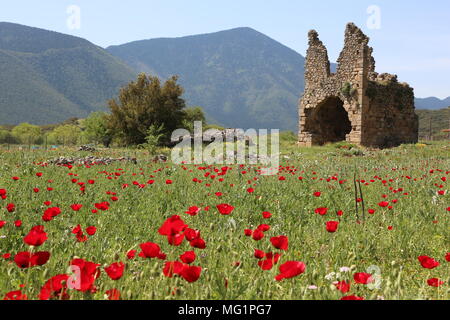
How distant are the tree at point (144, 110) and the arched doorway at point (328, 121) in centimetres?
1055

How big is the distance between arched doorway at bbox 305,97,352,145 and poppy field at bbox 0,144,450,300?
19.0 m

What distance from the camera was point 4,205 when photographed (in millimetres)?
4633

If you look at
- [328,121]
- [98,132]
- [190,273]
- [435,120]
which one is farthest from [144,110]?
[435,120]

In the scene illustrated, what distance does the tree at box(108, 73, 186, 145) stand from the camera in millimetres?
28578

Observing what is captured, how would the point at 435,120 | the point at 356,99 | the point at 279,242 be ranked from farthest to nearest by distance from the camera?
the point at 435,120, the point at 356,99, the point at 279,242

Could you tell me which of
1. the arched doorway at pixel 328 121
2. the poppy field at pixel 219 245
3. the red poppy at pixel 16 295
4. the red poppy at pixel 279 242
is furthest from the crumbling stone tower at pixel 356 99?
the red poppy at pixel 16 295

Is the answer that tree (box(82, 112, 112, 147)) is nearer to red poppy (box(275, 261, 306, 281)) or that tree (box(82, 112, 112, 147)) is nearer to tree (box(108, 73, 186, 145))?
tree (box(108, 73, 186, 145))

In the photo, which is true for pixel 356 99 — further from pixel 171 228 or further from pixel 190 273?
pixel 190 273

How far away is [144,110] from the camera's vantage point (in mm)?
28594

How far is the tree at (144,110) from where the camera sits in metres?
28.6

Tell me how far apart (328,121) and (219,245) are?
86.1 feet
